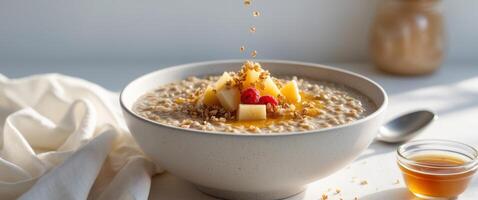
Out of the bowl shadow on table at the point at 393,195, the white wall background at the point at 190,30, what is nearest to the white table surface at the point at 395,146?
the bowl shadow on table at the point at 393,195

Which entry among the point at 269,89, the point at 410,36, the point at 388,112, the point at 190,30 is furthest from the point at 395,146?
the point at 190,30

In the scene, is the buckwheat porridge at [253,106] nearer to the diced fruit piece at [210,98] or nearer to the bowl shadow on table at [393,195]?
the diced fruit piece at [210,98]

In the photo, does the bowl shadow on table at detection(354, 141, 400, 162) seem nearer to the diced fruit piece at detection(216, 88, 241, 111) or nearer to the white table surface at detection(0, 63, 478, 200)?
the white table surface at detection(0, 63, 478, 200)

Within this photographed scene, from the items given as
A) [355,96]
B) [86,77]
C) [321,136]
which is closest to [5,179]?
[321,136]

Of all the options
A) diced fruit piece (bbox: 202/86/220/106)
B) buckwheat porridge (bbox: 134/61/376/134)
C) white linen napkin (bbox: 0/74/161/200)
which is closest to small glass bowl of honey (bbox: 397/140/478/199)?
buckwheat porridge (bbox: 134/61/376/134)

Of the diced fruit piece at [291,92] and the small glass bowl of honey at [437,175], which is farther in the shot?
the diced fruit piece at [291,92]

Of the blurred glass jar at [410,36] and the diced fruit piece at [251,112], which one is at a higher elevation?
the diced fruit piece at [251,112]

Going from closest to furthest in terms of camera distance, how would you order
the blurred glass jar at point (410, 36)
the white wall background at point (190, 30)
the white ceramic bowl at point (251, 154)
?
the white ceramic bowl at point (251, 154)
the blurred glass jar at point (410, 36)
the white wall background at point (190, 30)

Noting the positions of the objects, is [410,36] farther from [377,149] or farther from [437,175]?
[437,175]

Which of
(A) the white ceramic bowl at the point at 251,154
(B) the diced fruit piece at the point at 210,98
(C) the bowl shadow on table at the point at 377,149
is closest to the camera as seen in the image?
(A) the white ceramic bowl at the point at 251,154
